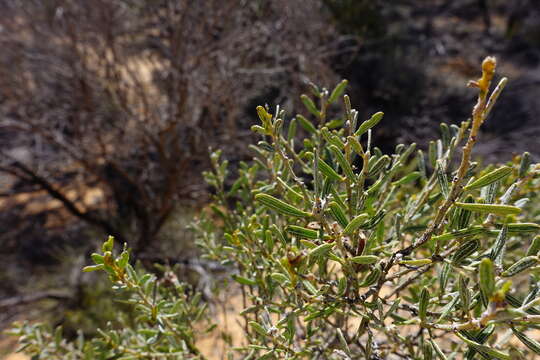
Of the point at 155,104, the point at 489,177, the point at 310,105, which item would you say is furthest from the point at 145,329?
the point at 155,104

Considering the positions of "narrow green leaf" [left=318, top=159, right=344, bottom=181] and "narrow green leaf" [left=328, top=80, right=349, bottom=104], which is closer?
"narrow green leaf" [left=318, top=159, right=344, bottom=181]

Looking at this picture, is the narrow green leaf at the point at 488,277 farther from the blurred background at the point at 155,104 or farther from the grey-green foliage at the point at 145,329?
the blurred background at the point at 155,104

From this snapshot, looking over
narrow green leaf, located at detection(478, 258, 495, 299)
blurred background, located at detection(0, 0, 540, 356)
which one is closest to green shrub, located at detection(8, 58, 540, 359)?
narrow green leaf, located at detection(478, 258, 495, 299)

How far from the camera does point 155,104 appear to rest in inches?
147

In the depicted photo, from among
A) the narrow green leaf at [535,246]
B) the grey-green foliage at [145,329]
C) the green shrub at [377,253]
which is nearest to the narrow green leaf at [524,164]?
the green shrub at [377,253]

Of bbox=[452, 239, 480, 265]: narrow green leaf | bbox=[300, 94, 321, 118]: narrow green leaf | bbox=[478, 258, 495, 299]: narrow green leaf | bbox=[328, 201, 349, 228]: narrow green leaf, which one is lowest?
bbox=[452, 239, 480, 265]: narrow green leaf

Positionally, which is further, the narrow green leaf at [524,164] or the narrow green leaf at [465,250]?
the narrow green leaf at [524,164]

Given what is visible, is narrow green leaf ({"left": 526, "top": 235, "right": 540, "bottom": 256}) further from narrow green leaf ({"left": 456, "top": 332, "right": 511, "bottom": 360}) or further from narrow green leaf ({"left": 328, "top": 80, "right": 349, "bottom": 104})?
narrow green leaf ({"left": 328, "top": 80, "right": 349, "bottom": 104})

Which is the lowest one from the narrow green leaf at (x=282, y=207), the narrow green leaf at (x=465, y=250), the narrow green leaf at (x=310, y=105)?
the narrow green leaf at (x=465, y=250)

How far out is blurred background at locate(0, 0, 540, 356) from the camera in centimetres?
327

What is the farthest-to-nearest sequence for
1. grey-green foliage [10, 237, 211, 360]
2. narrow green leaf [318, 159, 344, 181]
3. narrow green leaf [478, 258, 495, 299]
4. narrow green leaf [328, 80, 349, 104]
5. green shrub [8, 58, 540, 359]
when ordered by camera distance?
narrow green leaf [328, 80, 349, 104], grey-green foliage [10, 237, 211, 360], narrow green leaf [318, 159, 344, 181], green shrub [8, 58, 540, 359], narrow green leaf [478, 258, 495, 299]

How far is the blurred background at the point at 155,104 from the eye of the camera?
10.7ft

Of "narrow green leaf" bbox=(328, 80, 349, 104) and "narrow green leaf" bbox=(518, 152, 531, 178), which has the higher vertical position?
"narrow green leaf" bbox=(328, 80, 349, 104)

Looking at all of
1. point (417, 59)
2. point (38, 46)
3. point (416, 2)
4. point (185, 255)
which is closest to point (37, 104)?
point (38, 46)
